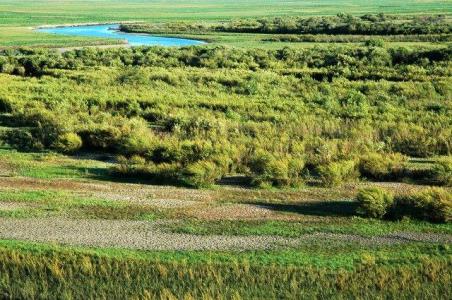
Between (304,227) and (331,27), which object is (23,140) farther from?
(331,27)

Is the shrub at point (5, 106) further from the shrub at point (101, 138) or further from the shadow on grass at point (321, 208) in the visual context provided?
the shadow on grass at point (321, 208)

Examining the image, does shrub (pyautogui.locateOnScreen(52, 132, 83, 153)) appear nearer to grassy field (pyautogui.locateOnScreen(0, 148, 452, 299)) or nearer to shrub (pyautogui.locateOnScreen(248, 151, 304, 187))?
grassy field (pyautogui.locateOnScreen(0, 148, 452, 299))

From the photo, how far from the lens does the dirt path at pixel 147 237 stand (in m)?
16.4

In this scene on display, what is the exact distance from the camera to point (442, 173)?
2275 centimetres

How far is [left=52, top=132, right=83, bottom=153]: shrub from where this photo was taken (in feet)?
94.0

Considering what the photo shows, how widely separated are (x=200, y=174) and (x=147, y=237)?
20.0 ft

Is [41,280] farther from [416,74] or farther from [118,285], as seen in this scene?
[416,74]

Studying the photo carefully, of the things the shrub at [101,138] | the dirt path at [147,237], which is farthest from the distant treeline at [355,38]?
the dirt path at [147,237]

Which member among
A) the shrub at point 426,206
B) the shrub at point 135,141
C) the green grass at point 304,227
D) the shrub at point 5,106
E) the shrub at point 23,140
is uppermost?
the shrub at point 426,206

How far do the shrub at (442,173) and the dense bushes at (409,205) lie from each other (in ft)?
11.5

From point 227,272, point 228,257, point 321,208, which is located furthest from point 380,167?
point 227,272

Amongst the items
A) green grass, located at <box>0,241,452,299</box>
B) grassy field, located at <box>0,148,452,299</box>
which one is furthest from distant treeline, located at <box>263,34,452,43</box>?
green grass, located at <box>0,241,452,299</box>

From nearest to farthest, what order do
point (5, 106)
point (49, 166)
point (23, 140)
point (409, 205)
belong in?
point (409, 205)
point (49, 166)
point (23, 140)
point (5, 106)

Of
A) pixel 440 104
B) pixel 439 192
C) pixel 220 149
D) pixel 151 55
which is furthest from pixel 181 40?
pixel 439 192
